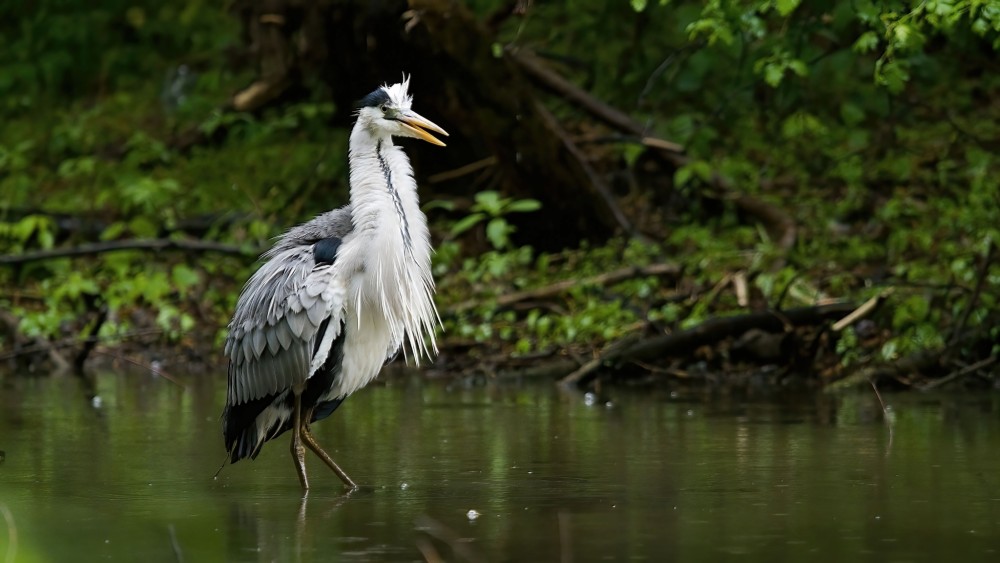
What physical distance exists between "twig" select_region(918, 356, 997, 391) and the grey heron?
165 inches

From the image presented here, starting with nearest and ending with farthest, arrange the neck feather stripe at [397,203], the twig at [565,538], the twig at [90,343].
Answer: the twig at [565,538]
the neck feather stripe at [397,203]
the twig at [90,343]

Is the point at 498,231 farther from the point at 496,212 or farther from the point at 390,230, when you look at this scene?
the point at 390,230

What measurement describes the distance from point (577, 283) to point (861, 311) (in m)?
3.12

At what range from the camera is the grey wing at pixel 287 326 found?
7473 mm

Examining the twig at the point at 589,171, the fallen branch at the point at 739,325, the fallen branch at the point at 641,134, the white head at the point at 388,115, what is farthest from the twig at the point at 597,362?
the white head at the point at 388,115

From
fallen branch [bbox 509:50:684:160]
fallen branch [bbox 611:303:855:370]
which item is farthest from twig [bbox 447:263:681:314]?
fallen branch [bbox 509:50:684:160]

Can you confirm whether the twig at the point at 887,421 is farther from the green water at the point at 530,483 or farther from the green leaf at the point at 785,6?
the green leaf at the point at 785,6

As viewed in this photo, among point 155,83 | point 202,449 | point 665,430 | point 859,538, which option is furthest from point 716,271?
point 155,83

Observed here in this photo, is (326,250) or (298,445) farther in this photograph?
(326,250)

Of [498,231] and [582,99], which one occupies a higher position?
[582,99]

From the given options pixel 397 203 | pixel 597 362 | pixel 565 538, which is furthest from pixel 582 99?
pixel 565 538

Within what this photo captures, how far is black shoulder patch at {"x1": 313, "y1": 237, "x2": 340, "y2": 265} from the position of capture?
25.0ft

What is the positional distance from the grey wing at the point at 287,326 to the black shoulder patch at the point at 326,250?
21 mm

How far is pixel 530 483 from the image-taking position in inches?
278
